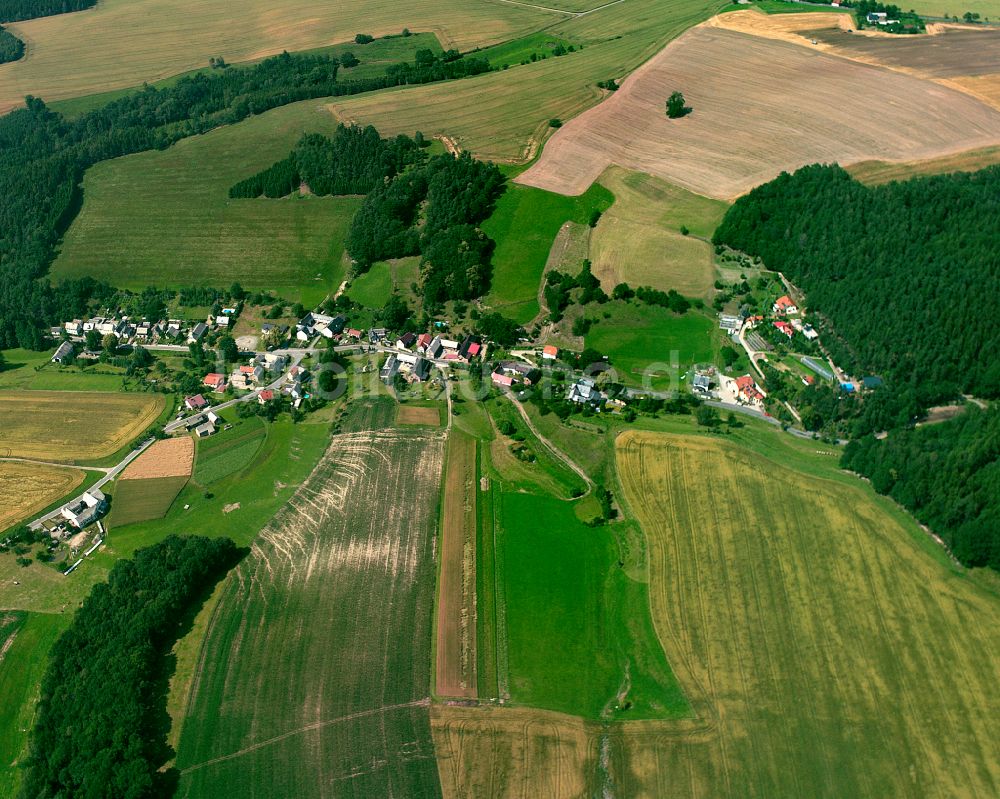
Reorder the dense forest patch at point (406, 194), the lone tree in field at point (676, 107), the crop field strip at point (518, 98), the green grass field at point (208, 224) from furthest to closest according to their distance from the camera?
the crop field strip at point (518, 98), the lone tree in field at point (676, 107), the green grass field at point (208, 224), the dense forest patch at point (406, 194)

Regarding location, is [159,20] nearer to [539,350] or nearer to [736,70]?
A: [736,70]

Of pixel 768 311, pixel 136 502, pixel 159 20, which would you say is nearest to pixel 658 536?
pixel 768 311

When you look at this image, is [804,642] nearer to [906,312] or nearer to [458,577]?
[458,577]

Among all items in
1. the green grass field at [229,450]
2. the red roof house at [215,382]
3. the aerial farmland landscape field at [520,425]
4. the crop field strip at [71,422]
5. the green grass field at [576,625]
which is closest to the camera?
the aerial farmland landscape field at [520,425]

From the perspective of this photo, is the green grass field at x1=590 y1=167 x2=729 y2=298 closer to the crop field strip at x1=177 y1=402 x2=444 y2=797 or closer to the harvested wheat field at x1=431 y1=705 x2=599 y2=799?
the crop field strip at x1=177 y1=402 x2=444 y2=797

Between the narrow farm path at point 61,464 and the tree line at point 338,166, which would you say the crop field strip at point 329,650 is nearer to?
the narrow farm path at point 61,464

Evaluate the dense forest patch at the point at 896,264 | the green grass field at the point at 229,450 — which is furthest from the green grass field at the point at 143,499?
the dense forest patch at the point at 896,264

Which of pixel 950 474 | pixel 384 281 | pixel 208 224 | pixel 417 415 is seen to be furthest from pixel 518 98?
pixel 950 474
